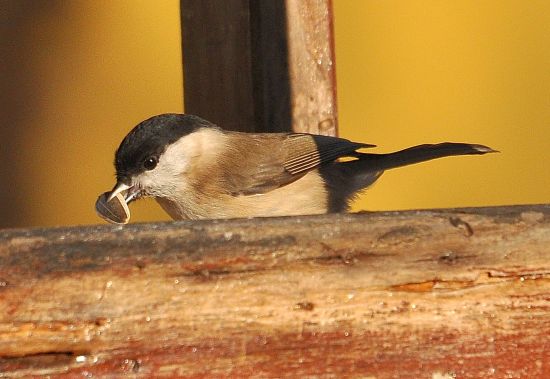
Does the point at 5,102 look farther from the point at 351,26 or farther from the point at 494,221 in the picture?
the point at 494,221

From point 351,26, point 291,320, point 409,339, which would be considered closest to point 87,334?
point 291,320

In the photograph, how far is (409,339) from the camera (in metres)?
1.50

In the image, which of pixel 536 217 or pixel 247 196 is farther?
pixel 247 196

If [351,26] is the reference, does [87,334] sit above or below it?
below

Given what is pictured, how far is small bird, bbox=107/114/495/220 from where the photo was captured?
285cm

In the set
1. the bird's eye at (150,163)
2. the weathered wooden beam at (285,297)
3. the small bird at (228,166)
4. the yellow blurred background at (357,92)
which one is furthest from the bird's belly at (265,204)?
the weathered wooden beam at (285,297)

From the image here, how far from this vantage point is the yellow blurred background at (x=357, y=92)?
3400mm

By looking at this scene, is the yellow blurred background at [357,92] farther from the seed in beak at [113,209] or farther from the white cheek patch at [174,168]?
the seed in beak at [113,209]

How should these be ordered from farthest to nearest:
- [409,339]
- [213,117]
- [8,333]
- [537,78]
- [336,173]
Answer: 1. [537,78]
2. [336,173]
3. [213,117]
4. [409,339]
5. [8,333]

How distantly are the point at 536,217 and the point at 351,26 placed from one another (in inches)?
81.5

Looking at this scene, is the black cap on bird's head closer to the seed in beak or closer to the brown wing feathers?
the seed in beak

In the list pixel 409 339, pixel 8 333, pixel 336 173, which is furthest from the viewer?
pixel 336 173

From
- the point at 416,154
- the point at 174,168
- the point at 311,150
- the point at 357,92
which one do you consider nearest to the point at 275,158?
the point at 311,150

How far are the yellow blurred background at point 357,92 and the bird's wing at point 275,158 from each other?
0.45 meters
